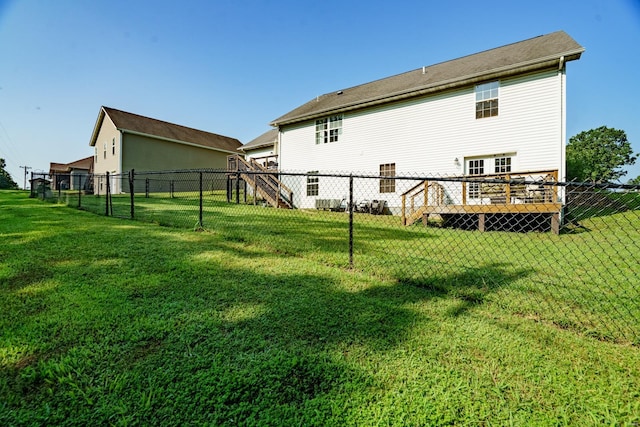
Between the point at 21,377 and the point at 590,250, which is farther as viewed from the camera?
the point at 590,250

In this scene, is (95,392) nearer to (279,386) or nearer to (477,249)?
(279,386)

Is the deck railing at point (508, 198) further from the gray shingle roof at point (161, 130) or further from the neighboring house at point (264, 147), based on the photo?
the gray shingle roof at point (161, 130)

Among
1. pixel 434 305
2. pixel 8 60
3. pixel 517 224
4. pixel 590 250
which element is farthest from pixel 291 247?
pixel 8 60

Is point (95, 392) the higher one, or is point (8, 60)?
point (8, 60)

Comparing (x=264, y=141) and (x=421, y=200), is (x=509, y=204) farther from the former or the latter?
(x=264, y=141)

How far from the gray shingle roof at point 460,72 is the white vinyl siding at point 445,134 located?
384mm

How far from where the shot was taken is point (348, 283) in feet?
10.4

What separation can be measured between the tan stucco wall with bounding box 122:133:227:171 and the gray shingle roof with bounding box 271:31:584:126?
11583 millimetres

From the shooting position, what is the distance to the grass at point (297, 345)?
4.68 feet

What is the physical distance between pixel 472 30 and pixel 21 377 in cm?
1699

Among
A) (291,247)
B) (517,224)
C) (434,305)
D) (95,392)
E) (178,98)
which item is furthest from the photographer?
(178,98)

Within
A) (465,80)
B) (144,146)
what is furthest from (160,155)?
(465,80)

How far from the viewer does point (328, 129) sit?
14461 millimetres

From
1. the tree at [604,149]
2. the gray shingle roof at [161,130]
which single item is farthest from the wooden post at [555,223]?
the tree at [604,149]
